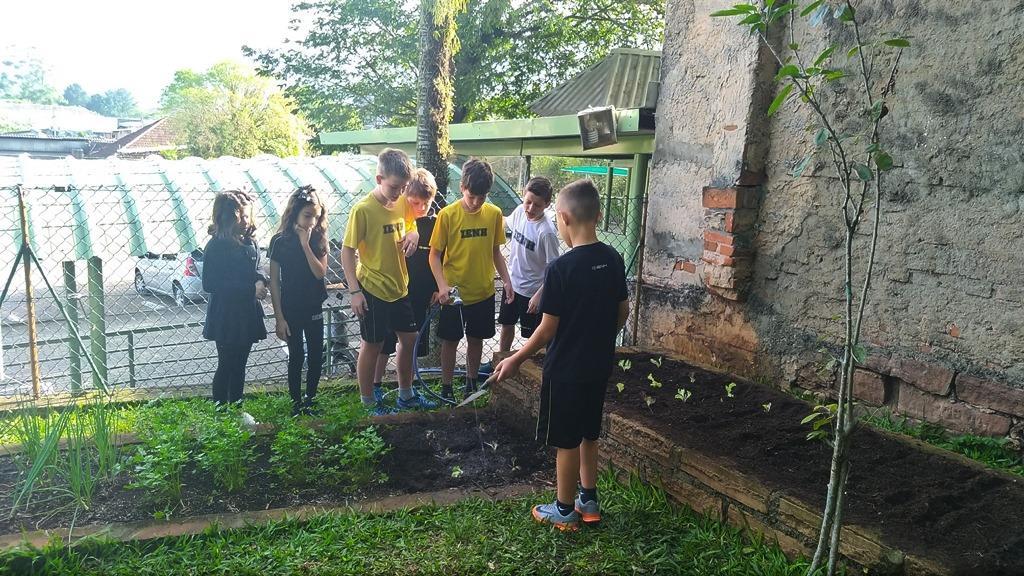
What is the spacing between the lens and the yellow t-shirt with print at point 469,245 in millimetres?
4922

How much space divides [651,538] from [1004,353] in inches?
87.1

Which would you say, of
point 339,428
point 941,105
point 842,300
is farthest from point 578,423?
point 941,105

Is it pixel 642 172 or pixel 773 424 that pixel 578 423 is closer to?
pixel 773 424

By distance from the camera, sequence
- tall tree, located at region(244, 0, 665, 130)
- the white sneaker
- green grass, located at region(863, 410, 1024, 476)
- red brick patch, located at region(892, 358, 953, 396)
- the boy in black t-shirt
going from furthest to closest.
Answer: tall tree, located at region(244, 0, 665, 130)
the white sneaker
red brick patch, located at region(892, 358, 953, 396)
green grass, located at region(863, 410, 1024, 476)
the boy in black t-shirt

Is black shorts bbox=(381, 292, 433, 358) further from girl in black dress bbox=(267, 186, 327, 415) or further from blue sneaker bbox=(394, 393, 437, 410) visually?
girl in black dress bbox=(267, 186, 327, 415)

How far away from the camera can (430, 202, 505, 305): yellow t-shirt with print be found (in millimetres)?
4922

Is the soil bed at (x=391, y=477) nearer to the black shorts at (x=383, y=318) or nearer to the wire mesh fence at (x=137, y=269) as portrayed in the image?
the black shorts at (x=383, y=318)

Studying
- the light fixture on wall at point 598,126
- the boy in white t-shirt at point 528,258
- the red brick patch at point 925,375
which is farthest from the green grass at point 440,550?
the light fixture on wall at point 598,126

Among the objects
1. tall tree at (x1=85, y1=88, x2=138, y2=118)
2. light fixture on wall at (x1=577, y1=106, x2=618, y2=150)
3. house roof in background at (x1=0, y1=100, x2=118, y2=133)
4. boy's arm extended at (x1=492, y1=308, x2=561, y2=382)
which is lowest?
boy's arm extended at (x1=492, y1=308, x2=561, y2=382)

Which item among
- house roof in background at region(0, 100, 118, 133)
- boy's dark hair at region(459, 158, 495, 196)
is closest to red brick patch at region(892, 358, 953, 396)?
boy's dark hair at region(459, 158, 495, 196)

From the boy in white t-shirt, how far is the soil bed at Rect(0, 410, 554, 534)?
3.14 feet

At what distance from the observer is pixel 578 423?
3170 millimetres

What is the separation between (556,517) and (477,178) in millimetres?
2459

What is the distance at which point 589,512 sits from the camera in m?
3.26
